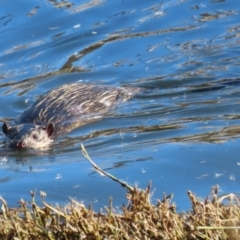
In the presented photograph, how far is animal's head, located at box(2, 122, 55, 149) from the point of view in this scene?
8570 mm

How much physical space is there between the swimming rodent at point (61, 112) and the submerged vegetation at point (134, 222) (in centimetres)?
357

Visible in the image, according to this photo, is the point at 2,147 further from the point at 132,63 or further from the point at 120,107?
the point at 132,63

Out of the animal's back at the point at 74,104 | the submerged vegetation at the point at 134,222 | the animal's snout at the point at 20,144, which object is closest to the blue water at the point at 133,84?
the animal's snout at the point at 20,144

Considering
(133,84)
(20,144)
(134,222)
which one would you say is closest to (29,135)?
(20,144)

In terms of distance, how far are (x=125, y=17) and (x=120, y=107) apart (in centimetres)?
440

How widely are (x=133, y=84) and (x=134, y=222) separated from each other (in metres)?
6.08

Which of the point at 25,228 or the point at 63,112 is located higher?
the point at 63,112

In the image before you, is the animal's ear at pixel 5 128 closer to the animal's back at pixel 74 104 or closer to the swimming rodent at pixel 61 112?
the swimming rodent at pixel 61 112

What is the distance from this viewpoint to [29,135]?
8664mm

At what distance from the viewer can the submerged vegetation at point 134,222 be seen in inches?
186

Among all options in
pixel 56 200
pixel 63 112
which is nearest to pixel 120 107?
pixel 63 112

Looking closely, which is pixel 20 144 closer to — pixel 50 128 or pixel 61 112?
pixel 50 128

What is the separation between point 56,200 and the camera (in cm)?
627

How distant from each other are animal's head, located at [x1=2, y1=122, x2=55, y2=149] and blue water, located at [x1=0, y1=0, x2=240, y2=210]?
0.14 meters
